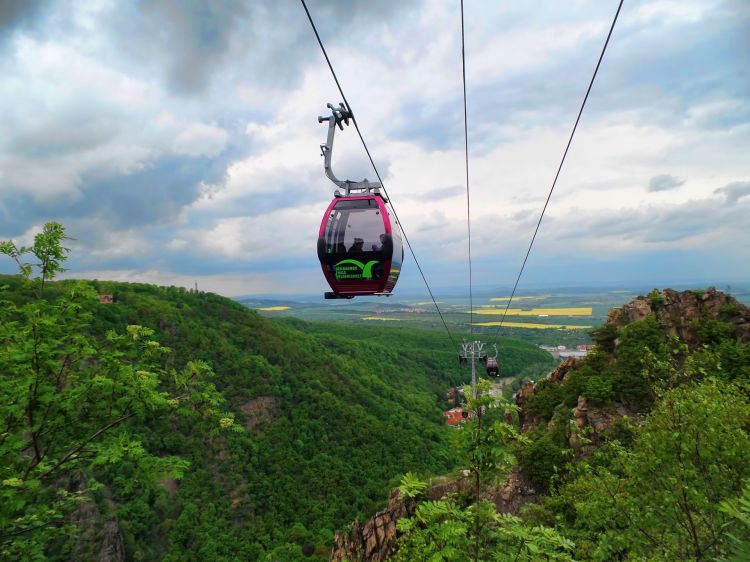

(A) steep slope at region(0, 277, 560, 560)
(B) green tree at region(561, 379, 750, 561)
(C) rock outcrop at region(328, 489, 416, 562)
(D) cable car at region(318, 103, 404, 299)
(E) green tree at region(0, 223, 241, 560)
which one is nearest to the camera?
(E) green tree at region(0, 223, 241, 560)

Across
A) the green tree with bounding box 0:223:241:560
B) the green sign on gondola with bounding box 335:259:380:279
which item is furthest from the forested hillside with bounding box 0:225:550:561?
the green sign on gondola with bounding box 335:259:380:279

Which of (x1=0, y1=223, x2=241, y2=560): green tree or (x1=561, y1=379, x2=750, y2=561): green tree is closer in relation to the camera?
(x1=0, y1=223, x2=241, y2=560): green tree

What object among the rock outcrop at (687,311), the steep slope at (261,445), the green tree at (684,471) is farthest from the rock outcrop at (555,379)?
the steep slope at (261,445)

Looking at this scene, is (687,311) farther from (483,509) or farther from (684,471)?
(483,509)

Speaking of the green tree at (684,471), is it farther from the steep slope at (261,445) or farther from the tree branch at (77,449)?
the steep slope at (261,445)

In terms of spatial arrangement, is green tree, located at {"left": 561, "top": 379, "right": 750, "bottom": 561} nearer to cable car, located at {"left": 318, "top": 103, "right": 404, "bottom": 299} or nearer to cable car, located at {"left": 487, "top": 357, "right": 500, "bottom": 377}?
cable car, located at {"left": 318, "top": 103, "right": 404, "bottom": 299}
